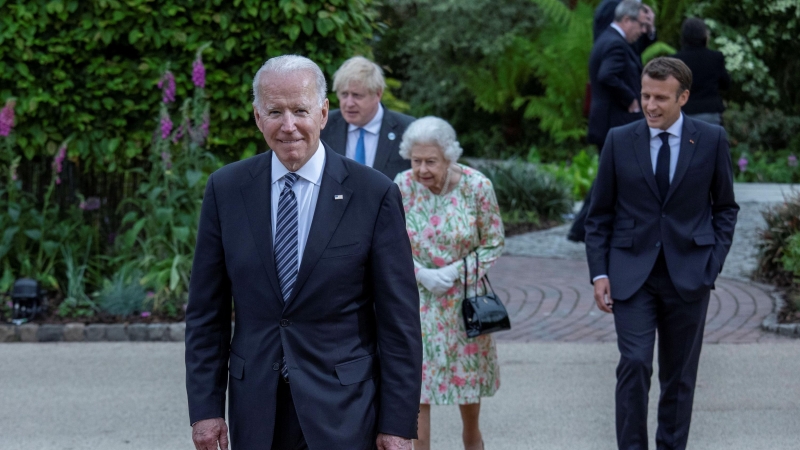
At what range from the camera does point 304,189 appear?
10.9 feet

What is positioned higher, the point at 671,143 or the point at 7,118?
the point at 671,143

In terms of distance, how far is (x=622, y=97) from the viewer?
10.0 meters

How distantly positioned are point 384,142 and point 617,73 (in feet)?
13.3

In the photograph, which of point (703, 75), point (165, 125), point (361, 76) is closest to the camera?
point (361, 76)

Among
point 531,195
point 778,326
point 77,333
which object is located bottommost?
point 77,333

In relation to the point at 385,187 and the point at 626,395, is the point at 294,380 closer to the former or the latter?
the point at 385,187

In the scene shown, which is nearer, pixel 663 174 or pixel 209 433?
pixel 209 433

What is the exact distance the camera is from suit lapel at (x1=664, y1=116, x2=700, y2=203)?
4.97 meters

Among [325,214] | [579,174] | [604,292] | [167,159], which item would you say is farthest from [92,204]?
[579,174]

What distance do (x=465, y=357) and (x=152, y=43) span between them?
589 centimetres

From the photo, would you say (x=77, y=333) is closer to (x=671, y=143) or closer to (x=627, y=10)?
(x=671, y=143)

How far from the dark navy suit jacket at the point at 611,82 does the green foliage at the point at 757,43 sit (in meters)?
7.93

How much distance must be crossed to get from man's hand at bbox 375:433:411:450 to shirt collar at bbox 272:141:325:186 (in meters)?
0.77

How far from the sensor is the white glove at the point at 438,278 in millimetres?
5281
